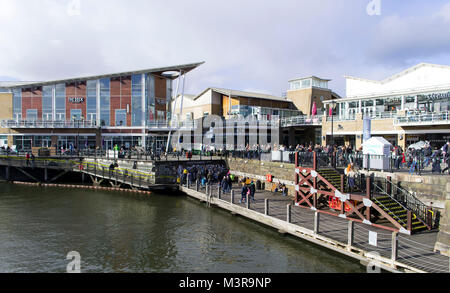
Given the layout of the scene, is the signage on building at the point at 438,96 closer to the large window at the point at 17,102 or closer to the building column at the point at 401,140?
the building column at the point at 401,140

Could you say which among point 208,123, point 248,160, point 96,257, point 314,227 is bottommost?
point 96,257

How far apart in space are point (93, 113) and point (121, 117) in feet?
Result: 13.7

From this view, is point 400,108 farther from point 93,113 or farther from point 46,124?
point 46,124

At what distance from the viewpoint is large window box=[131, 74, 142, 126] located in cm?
4675

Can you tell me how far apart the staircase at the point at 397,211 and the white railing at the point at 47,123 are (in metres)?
39.8

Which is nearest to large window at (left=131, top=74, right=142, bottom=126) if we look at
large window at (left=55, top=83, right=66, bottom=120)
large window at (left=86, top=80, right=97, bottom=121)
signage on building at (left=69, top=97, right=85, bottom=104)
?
large window at (left=86, top=80, right=97, bottom=121)

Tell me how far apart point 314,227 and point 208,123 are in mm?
31006

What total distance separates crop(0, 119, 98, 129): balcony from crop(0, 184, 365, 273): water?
71.0ft

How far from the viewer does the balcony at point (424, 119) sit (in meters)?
29.4

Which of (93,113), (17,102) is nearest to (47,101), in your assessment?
(17,102)

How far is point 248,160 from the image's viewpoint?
3077cm
